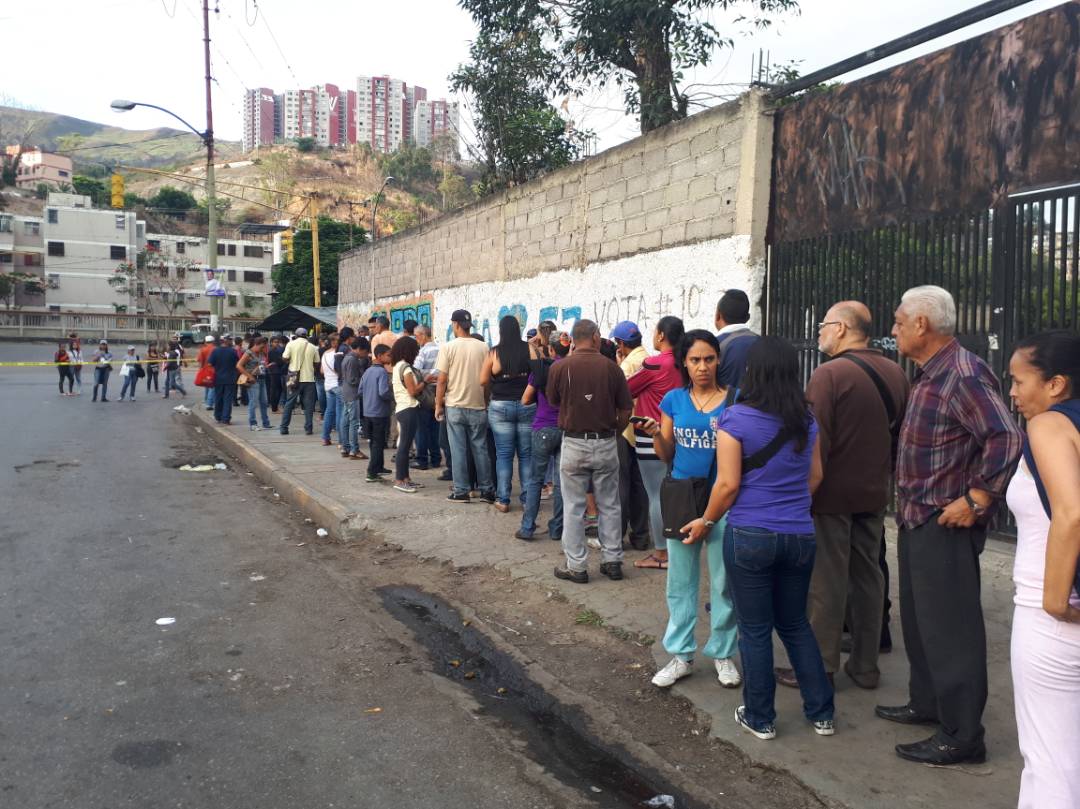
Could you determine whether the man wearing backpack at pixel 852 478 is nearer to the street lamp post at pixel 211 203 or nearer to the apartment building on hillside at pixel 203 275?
the street lamp post at pixel 211 203

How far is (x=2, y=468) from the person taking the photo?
1083 cm

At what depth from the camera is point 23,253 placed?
80188 mm

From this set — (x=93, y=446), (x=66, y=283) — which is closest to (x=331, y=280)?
(x=66, y=283)

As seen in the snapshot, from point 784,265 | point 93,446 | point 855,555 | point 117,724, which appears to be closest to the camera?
point 117,724

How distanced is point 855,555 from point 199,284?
95.9m

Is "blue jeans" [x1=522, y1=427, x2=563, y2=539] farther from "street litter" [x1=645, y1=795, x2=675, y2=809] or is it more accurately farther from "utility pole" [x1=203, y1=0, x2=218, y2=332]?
"utility pole" [x1=203, y1=0, x2=218, y2=332]

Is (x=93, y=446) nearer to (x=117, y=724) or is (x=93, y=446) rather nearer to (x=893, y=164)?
(x=117, y=724)

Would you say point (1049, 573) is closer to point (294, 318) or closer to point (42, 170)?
point (294, 318)

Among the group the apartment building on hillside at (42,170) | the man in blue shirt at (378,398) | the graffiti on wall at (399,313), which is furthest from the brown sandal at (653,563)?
the apartment building on hillside at (42,170)

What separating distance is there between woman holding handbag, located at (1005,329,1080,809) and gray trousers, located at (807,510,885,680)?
4.61 ft

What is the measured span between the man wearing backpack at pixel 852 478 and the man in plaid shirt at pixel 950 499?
0.41m

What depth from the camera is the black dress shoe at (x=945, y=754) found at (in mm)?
3355

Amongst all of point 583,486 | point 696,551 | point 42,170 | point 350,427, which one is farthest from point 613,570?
point 42,170

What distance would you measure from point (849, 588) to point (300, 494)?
6251 millimetres
